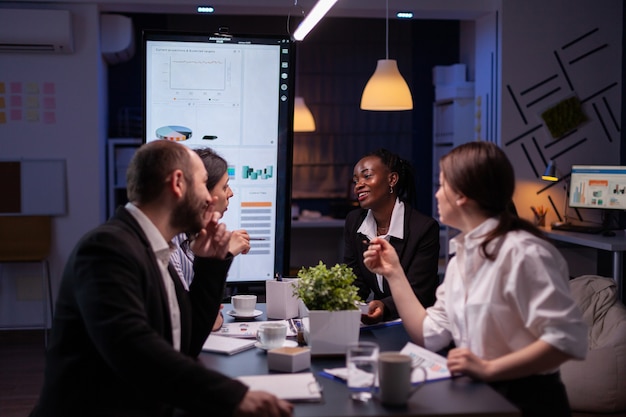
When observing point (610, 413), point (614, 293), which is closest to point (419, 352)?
point (610, 413)

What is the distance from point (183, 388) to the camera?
168cm

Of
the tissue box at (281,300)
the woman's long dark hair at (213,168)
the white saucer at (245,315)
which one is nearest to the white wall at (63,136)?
the woman's long dark hair at (213,168)

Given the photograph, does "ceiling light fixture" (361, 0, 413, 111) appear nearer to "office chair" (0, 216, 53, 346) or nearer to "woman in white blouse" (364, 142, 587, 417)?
"office chair" (0, 216, 53, 346)

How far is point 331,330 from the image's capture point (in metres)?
2.14

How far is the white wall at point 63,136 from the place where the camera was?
629 centimetres

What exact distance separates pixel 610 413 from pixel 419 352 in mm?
2083

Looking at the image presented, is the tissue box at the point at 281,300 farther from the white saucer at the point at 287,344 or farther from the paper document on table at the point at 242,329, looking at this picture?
the white saucer at the point at 287,344

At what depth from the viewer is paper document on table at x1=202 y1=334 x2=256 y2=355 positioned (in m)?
2.25

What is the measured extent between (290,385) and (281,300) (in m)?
0.87

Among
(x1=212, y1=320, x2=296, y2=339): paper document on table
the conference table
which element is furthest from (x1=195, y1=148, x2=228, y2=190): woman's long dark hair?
the conference table

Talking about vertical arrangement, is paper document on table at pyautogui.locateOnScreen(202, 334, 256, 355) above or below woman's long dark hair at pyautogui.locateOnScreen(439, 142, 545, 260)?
below

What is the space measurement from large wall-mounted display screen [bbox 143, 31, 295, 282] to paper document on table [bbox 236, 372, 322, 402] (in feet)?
5.44

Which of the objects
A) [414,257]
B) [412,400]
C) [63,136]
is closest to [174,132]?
[414,257]

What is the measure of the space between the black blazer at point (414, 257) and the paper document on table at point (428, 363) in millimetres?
1160
